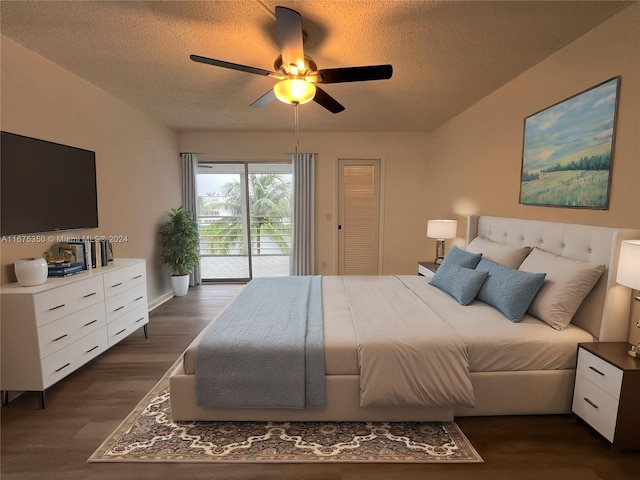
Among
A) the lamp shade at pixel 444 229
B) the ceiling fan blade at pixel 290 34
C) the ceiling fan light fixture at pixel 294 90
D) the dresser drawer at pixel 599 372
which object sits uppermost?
the ceiling fan blade at pixel 290 34

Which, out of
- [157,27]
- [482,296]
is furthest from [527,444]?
[157,27]

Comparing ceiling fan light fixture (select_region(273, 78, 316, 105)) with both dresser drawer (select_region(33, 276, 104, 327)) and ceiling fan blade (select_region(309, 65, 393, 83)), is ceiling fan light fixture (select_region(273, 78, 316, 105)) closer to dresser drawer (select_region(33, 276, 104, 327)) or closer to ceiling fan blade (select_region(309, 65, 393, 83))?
ceiling fan blade (select_region(309, 65, 393, 83))

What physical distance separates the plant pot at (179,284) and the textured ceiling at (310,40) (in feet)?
8.07

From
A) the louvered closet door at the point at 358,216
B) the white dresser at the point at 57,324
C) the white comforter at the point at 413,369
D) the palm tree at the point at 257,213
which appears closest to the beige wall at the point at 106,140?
the white dresser at the point at 57,324

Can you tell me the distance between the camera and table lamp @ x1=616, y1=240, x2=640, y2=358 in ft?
5.56

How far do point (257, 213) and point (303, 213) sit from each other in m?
0.83

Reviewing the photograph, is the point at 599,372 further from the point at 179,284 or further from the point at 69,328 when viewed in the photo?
the point at 179,284

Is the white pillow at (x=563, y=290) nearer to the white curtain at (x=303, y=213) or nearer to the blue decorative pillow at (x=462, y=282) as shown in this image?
the blue decorative pillow at (x=462, y=282)

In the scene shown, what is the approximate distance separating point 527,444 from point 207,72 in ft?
11.9

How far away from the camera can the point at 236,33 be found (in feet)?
7.48

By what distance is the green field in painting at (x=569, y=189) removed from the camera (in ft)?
7.11

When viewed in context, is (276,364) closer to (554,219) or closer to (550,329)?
(550,329)

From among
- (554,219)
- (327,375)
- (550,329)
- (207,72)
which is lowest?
(327,375)

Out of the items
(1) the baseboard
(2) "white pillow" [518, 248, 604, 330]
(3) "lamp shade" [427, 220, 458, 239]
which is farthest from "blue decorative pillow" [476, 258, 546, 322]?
(1) the baseboard
